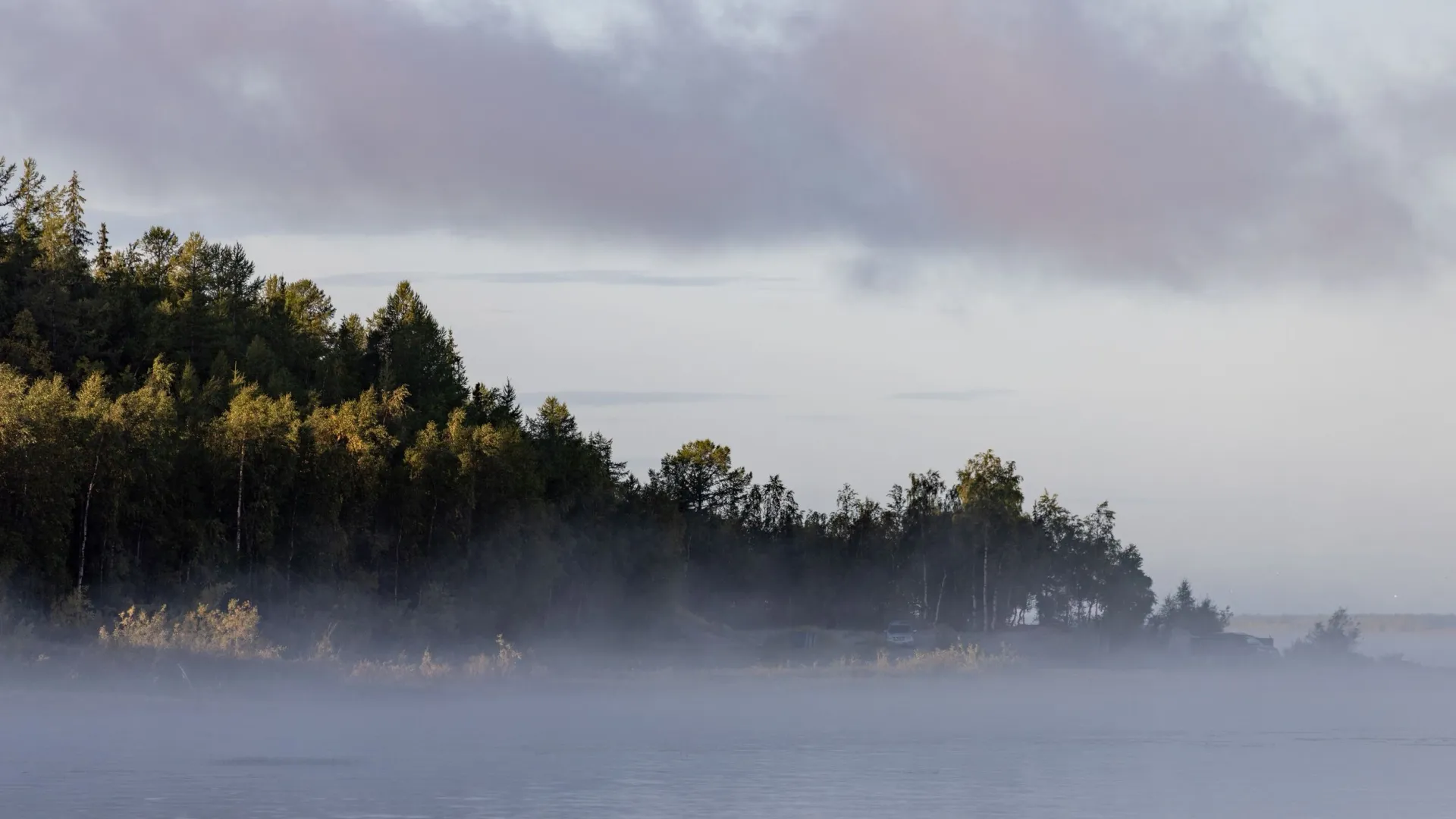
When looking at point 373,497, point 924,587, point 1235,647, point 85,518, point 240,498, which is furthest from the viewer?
point 924,587

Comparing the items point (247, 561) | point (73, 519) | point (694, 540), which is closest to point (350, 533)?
point (247, 561)

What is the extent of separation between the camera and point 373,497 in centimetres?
6994

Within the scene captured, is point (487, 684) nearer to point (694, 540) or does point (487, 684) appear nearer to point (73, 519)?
point (73, 519)

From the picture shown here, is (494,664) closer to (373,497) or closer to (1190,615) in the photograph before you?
(373,497)

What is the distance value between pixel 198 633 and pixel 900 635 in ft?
171

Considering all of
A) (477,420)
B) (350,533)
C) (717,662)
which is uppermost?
(477,420)

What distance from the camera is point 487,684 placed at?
167 ft

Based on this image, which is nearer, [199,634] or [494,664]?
[199,634]

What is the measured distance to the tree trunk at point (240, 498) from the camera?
6062 centimetres

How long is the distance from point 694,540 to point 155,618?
71061mm

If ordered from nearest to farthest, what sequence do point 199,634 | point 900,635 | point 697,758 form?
point 697,758
point 199,634
point 900,635

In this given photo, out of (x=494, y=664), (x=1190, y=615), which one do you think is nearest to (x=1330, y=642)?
(x=1190, y=615)

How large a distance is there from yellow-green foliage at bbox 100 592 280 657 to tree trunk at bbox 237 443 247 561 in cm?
1243

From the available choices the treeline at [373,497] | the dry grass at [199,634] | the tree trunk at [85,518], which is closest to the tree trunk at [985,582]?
the treeline at [373,497]
